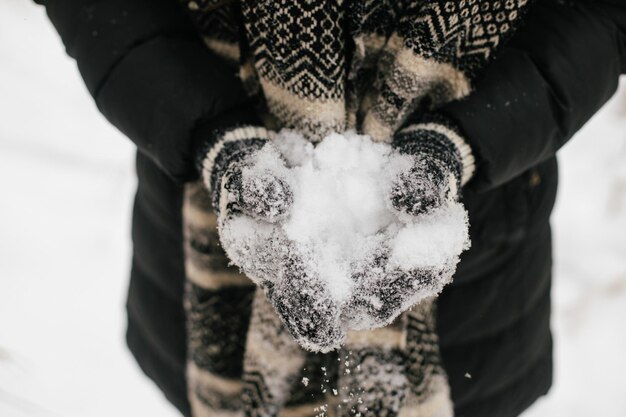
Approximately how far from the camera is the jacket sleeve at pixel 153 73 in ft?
2.52

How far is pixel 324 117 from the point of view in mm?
721

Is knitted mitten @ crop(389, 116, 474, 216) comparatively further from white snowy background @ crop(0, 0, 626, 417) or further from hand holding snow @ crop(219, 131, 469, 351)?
white snowy background @ crop(0, 0, 626, 417)

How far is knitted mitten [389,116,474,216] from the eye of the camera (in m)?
0.61

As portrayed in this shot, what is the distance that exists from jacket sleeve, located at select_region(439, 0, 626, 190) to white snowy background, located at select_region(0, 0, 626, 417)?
51.3 inches

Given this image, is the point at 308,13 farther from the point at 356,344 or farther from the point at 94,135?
the point at 94,135

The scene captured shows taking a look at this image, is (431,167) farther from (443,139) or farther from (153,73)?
(153,73)

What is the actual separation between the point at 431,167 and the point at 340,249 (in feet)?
0.46

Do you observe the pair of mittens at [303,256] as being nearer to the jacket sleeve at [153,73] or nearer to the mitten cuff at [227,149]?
the mitten cuff at [227,149]

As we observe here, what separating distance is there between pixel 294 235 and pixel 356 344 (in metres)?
0.24

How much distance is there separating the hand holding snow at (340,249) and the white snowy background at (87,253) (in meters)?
1.17

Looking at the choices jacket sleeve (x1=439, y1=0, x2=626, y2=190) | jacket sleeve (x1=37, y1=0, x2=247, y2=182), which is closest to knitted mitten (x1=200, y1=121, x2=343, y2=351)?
jacket sleeve (x1=37, y1=0, x2=247, y2=182)

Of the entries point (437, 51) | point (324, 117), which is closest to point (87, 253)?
point (324, 117)

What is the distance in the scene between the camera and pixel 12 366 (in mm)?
1615

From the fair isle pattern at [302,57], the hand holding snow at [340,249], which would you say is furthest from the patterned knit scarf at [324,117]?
the hand holding snow at [340,249]
